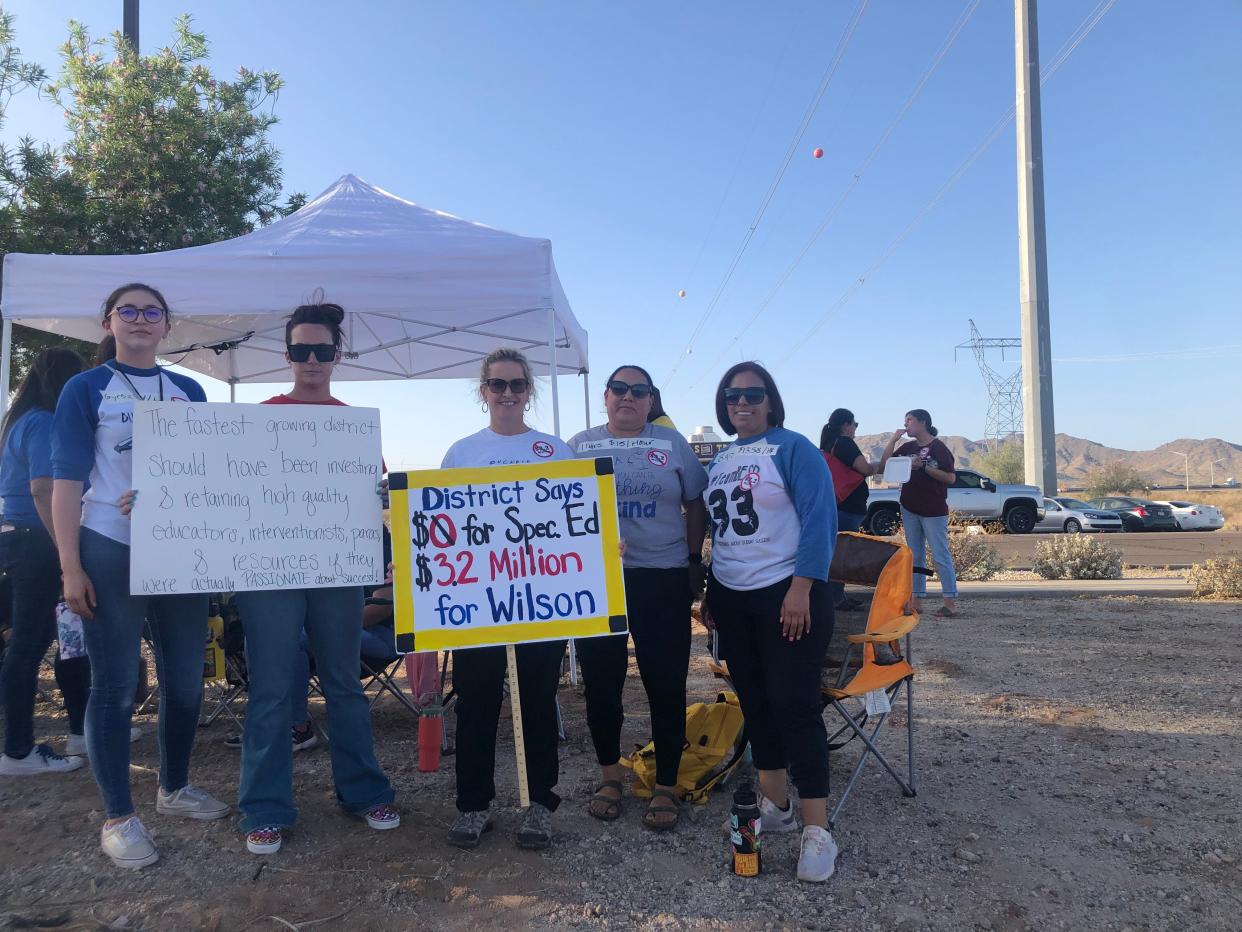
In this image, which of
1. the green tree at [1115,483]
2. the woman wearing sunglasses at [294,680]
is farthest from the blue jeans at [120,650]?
the green tree at [1115,483]

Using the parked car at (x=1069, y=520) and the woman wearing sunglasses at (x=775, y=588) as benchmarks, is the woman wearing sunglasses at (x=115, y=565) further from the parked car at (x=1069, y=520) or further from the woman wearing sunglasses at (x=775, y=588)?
the parked car at (x=1069, y=520)

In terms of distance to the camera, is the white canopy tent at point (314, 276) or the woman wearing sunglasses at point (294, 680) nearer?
the woman wearing sunglasses at point (294, 680)

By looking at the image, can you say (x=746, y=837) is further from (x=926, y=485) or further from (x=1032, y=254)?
(x=1032, y=254)

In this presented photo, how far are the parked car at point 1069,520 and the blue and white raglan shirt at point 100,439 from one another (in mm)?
21821

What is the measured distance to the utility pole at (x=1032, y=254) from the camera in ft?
62.7

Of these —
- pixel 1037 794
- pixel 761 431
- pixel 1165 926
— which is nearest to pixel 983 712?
pixel 1037 794

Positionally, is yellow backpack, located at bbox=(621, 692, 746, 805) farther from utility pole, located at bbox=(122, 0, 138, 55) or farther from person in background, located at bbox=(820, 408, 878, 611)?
utility pole, located at bbox=(122, 0, 138, 55)

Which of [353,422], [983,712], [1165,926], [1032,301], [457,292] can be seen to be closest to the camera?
[1165,926]

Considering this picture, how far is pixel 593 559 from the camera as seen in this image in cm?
261

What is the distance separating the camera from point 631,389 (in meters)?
2.81

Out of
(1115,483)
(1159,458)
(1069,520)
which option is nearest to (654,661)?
(1069,520)

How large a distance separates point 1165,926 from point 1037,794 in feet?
3.05

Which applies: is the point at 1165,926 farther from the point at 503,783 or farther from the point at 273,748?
the point at 273,748

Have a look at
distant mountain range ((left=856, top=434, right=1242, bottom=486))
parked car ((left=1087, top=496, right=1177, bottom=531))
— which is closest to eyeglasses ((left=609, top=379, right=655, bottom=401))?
parked car ((left=1087, top=496, right=1177, bottom=531))
